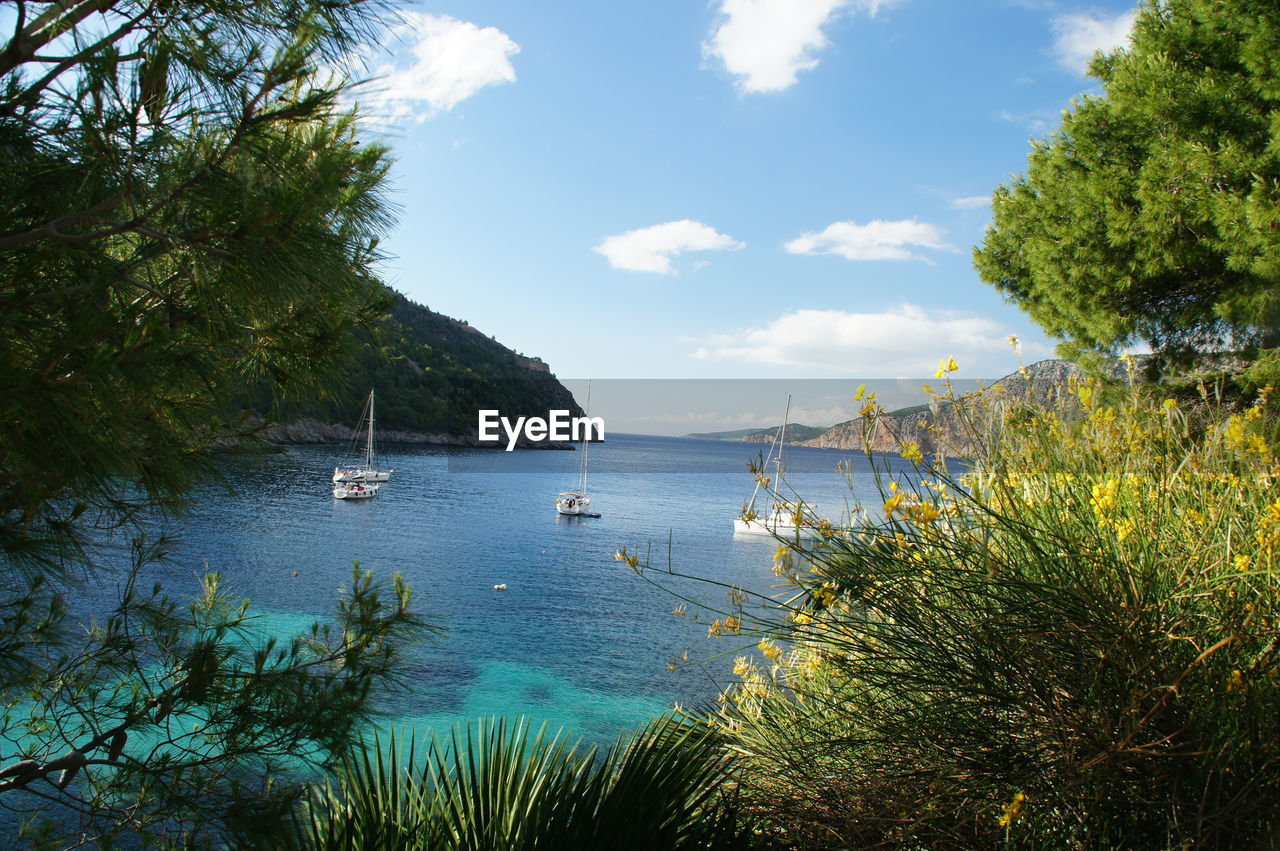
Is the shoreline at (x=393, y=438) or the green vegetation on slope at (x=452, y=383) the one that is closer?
the green vegetation on slope at (x=452, y=383)

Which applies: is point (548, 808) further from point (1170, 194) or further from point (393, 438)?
point (393, 438)

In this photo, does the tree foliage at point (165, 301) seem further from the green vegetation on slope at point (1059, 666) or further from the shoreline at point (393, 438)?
the shoreline at point (393, 438)

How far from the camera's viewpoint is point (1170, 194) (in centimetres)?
509

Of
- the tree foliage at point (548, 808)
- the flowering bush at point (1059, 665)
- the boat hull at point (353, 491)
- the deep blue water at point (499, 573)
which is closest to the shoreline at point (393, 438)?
the boat hull at point (353, 491)

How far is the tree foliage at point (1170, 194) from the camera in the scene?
4.76 m

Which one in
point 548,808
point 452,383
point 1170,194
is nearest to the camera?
point 548,808

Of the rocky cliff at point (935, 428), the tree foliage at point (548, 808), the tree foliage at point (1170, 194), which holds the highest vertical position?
the tree foliage at point (1170, 194)

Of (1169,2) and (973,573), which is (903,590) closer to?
(973,573)

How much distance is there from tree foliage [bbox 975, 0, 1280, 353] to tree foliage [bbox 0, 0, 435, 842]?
507 centimetres

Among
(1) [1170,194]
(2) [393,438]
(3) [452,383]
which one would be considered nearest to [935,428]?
(1) [1170,194]

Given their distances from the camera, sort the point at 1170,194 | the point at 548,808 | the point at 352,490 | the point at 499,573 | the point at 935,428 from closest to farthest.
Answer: the point at 935,428
the point at 548,808
the point at 1170,194
the point at 499,573
the point at 352,490

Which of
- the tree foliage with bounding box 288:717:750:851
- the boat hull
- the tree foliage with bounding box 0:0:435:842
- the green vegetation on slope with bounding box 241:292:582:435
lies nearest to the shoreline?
the green vegetation on slope with bounding box 241:292:582:435

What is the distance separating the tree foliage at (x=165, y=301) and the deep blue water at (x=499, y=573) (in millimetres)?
460

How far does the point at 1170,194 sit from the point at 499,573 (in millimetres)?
20038
